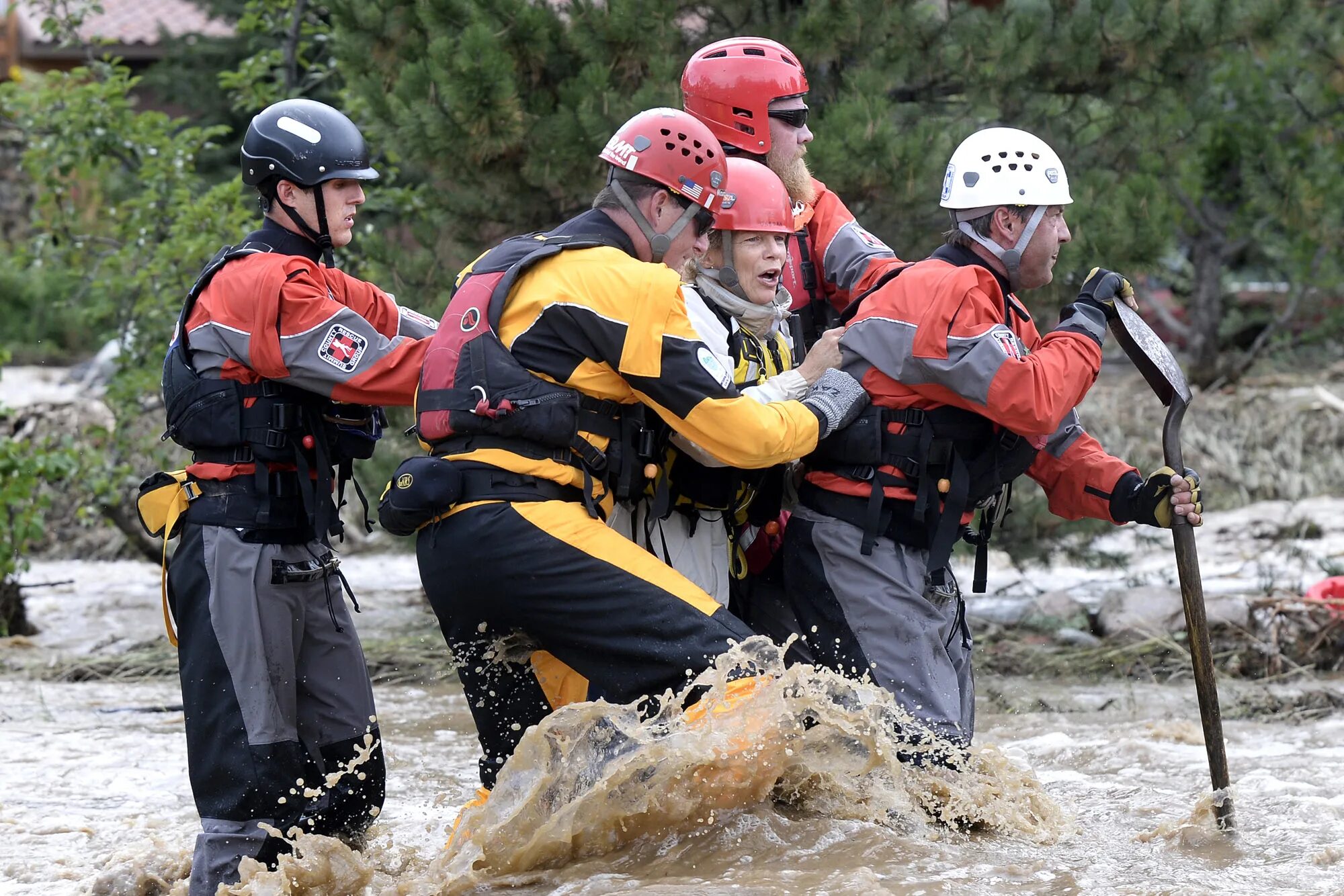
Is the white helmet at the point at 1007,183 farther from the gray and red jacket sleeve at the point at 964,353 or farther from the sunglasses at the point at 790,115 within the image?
the sunglasses at the point at 790,115

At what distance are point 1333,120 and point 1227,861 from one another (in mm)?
9419

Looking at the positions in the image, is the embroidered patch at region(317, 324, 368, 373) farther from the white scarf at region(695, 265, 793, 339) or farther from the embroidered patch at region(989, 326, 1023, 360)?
the embroidered patch at region(989, 326, 1023, 360)

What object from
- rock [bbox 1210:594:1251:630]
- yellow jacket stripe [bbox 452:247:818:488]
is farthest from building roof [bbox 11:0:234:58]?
yellow jacket stripe [bbox 452:247:818:488]

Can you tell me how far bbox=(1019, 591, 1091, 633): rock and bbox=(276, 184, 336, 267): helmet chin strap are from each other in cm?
532

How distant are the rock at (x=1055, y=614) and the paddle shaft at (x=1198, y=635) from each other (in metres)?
3.97

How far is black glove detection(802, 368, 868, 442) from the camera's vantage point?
4266 millimetres

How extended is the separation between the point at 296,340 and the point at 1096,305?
2294 millimetres

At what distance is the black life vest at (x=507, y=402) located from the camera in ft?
12.9

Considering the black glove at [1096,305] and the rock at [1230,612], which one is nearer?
the black glove at [1096,305]

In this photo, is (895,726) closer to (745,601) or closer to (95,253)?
(745,601)

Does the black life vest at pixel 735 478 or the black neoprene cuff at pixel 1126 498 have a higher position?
the black life vest at pixel 735 478

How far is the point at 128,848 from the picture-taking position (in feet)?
16.6

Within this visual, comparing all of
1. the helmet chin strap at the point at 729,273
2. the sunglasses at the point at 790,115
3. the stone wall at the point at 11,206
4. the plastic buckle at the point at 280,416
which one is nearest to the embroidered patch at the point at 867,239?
the sunglasses at the point at 790,115

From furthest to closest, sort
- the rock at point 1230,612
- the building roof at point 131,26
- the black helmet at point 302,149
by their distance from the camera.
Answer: the building roof at point 131,26
the rock at point 1230,612
the black helmet at point 302,149
